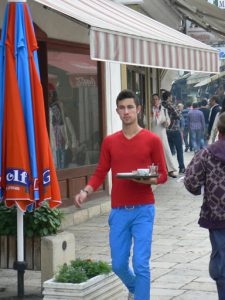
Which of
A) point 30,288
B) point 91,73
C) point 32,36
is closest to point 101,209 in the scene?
point 91,73

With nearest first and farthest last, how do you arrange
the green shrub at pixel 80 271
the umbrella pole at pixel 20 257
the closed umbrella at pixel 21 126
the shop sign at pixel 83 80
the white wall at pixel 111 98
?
the green shrub at pixel 80 271, the closed umbrella at pixel 21 126, the umbrella pole at pixel 20 257, the shop sign at pixel 83 80, the white wall at pixel 111 98

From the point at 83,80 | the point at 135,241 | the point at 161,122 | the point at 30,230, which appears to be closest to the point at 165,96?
the point at 161,122

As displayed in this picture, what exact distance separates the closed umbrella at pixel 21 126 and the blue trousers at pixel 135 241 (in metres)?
1.06

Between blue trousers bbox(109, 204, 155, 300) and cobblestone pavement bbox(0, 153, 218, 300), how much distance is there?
3.64 feet

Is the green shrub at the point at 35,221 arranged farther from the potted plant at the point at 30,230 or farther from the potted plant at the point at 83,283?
the potted plant at the point at 83,283

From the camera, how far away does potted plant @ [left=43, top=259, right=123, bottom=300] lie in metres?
6.14

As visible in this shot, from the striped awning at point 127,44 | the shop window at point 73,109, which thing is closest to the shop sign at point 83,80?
the shop window at point 73,109

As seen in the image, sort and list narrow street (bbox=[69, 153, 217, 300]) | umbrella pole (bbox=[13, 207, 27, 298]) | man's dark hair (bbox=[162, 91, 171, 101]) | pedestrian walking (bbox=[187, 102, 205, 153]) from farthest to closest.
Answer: pedestrian walking (bbox=[187, 102, 205, 153]) → man's dark hair (bbox=[162, 91, 171, 101]) → narrow street (bbox=[69, 153, 217, 300]) → umbrella pole (bbox=[13, 207, 27, 298])

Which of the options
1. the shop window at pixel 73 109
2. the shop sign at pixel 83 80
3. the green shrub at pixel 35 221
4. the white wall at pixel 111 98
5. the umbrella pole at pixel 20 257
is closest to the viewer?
the umbrella pole at pixel 20 257

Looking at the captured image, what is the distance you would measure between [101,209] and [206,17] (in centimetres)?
783

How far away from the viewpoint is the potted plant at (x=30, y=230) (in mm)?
7266

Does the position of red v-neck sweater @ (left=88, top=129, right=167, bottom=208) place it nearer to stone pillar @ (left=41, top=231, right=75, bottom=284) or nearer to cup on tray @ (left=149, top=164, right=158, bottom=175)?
cup on tray @ (left=149, top=164, right=158, bottom=175)

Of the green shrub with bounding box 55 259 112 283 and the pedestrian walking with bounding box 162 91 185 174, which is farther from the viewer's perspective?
the pedestrian walking with bounding box 162 91 185 174

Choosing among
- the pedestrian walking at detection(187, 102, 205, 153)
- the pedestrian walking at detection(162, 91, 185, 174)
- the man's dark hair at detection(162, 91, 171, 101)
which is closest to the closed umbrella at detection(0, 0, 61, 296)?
the pedestrian walking at detection(162, 91, 185, 174)
